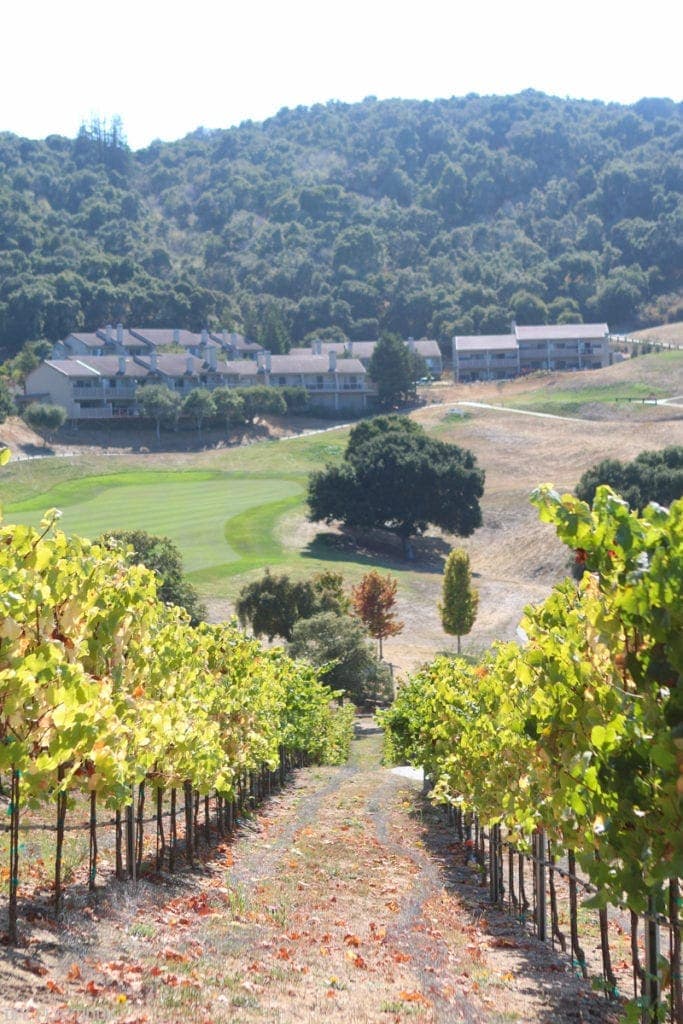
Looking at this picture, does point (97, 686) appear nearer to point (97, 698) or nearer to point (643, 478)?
point (97, 698)

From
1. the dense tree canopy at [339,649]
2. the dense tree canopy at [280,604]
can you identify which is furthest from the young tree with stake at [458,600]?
the dense tree canopy at [339,649]

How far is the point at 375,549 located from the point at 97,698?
7536cm

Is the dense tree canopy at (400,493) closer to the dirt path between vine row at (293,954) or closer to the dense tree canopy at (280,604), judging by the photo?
the dense tree canopy at (280,604)

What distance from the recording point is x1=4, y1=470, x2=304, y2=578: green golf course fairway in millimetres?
74500

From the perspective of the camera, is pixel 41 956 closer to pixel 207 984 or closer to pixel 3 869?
pixel 207 984

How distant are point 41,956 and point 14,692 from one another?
2.75 meters

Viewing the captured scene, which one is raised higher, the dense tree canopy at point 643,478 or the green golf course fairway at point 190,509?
the dense tree canopy at point 643,478

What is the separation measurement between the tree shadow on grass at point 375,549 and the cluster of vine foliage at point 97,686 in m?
59.5

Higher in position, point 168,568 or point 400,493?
point 400,493

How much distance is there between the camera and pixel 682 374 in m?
135

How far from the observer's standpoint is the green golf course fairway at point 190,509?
7450 centimetres

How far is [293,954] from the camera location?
13.0m

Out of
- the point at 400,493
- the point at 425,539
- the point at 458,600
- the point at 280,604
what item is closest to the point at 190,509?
the point at 400,493

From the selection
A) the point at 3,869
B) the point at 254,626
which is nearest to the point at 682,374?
the point at 254,626
